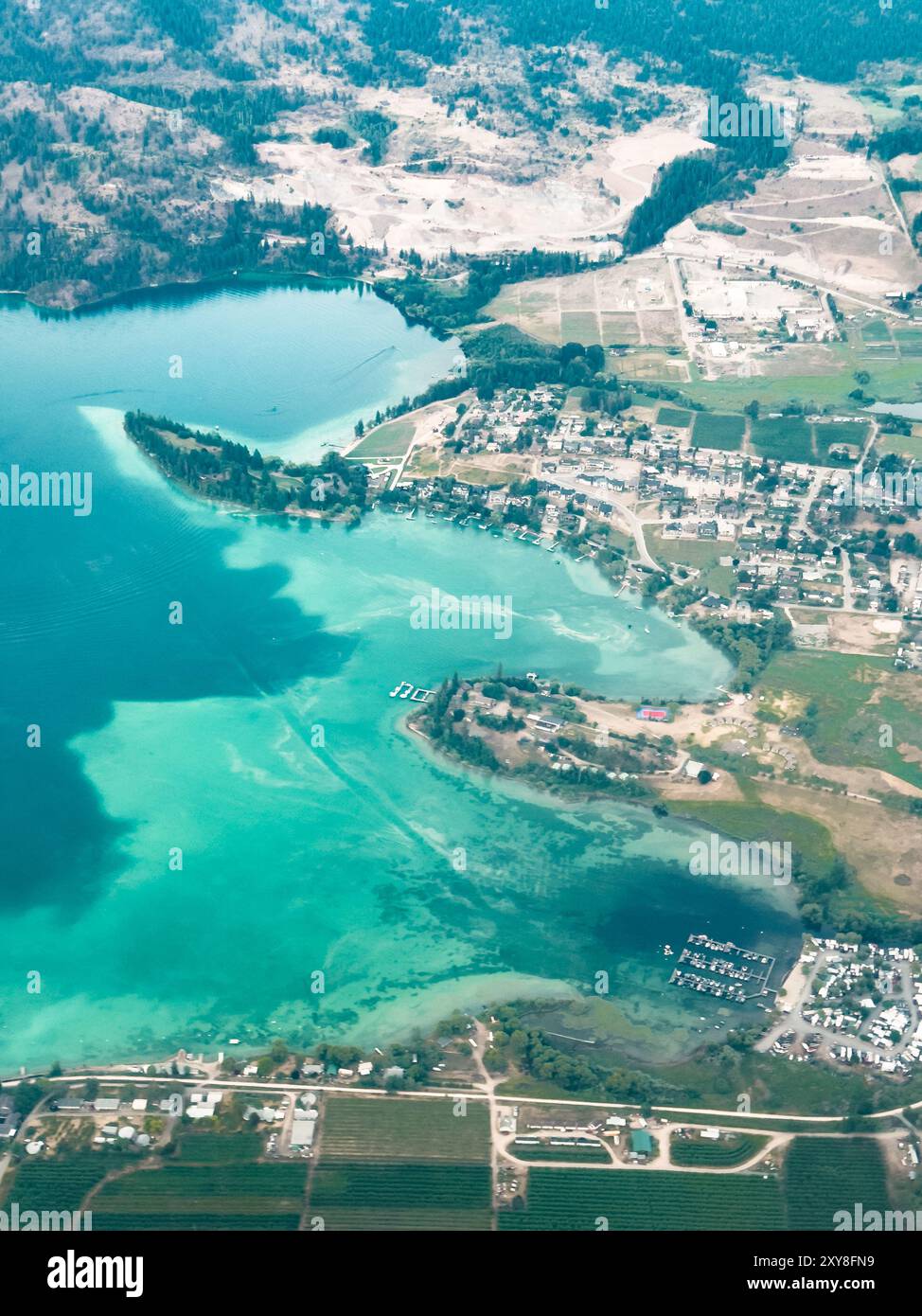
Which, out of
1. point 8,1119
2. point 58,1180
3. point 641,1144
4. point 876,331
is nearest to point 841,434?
Answer: point 876,331

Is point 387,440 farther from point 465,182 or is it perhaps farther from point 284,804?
point 465,182

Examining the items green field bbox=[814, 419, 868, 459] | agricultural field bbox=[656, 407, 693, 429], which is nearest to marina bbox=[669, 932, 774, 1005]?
green field bbox=[814, 419, 868, 459]

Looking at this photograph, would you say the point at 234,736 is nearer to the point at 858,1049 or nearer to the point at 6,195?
→ the point at 858,1049

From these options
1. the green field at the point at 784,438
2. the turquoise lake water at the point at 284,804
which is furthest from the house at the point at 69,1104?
the green field at the point at 784,438

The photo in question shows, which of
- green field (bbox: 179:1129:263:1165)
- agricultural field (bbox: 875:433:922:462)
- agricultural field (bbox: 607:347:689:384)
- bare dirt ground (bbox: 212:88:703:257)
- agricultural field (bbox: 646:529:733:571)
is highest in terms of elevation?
bare dirt ground (bbox: 212:88:703:257)

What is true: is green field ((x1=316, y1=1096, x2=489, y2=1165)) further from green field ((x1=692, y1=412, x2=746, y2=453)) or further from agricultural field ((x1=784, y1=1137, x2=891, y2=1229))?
green field ((x1=692, y1=412, x2=746, y2=453))

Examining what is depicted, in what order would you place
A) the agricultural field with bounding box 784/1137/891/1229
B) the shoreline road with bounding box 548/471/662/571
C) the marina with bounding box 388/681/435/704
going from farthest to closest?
the shoreline road with bounding box 548/471/662/571 → the marina with bounding box 388/681/435/704 → the agricultural field with bounding box 784/1137/891/1229

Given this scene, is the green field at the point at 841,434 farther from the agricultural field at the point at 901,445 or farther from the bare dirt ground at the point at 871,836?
the bare dirt ground at the point at 871,836
